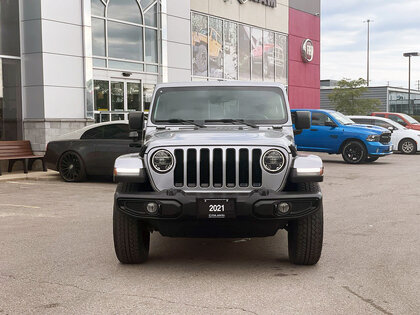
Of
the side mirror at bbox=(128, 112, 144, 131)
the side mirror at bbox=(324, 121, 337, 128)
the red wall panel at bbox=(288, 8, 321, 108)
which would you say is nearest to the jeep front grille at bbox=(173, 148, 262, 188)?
the side mirror at bbox=(128, 112, 144, 131)

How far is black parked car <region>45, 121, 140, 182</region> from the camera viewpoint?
11.9 m

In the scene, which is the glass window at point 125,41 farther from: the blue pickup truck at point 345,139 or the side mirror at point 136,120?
the side mirror at point 136,120

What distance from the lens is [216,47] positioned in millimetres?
25031

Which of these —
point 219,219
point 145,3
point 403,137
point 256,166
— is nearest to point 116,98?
point 145,3

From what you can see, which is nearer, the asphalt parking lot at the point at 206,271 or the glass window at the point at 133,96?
the asphalt parking lot at the point at 206,271

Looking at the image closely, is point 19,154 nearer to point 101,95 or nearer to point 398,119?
point 101,95

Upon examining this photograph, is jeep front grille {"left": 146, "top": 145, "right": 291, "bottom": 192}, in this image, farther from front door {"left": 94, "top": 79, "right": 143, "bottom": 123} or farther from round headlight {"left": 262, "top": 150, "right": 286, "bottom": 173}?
front door {"left": 94, "top": 79, "right": 143, "bottom": 123}

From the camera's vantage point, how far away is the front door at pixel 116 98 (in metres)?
17.5

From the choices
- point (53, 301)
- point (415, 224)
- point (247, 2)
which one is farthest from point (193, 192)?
point (247, 2)

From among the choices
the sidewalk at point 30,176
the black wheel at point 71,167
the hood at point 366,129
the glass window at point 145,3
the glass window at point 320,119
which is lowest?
the sidewalk at point 30,176

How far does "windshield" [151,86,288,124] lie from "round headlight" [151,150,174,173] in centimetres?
124

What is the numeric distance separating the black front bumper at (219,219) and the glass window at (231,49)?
69.3 ft

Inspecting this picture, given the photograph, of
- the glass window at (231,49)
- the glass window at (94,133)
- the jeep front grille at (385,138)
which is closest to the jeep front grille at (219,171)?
the glass window at (94,133)

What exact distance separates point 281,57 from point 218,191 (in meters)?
25.5
